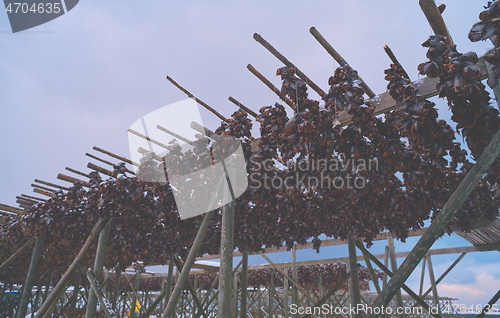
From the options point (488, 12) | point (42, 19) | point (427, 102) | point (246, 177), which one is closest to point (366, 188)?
point (246, 177)

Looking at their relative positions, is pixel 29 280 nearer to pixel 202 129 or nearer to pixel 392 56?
pixel 202 129

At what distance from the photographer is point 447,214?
7.48ft

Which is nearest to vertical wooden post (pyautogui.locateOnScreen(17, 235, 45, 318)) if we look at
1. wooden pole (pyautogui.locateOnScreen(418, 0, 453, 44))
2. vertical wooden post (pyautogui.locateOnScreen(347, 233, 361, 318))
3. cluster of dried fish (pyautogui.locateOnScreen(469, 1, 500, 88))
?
vertical wooden post (pyautogui.locateOnScreen(347, 233, 361, 318))

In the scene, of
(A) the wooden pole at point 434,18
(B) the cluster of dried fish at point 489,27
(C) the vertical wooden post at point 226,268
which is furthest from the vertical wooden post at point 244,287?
(B) the cluster of dried fish at point 489,27

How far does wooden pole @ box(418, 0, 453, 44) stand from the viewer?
2264 mm

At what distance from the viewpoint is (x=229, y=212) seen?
3652mm

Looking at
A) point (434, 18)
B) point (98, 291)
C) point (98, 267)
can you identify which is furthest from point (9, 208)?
point (434, 18)

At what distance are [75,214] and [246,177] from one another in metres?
3.42

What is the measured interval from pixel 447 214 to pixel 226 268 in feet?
6.74

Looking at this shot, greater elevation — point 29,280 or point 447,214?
point 447,214

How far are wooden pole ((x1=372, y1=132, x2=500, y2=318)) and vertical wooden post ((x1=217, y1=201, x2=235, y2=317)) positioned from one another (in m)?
1.46

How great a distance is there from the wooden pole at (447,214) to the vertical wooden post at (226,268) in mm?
1462

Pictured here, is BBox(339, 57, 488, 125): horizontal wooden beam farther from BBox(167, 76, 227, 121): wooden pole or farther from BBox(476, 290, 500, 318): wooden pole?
BBox(476, 290, 500, 318): wooden pole

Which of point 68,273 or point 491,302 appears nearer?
point 68,273
